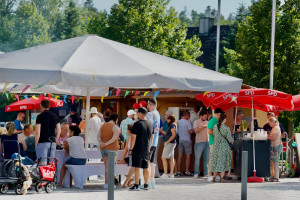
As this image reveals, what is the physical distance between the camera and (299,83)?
33938 millimetres

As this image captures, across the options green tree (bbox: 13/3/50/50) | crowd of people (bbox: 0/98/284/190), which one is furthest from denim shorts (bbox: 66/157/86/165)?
green tree (bbox: 13/3/50/50)

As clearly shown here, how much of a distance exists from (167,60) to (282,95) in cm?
407

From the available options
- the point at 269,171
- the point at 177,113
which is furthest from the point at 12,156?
the point at 177,113

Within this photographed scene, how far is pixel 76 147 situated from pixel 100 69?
245 cm

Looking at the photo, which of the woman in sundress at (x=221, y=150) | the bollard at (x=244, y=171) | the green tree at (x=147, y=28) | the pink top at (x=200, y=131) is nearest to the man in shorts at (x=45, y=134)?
the woman in sundress at (x=221, y=150)

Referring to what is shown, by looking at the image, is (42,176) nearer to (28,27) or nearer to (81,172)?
(81,172)

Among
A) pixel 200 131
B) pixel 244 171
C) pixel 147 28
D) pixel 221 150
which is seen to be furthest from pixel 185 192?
pixel 147 28

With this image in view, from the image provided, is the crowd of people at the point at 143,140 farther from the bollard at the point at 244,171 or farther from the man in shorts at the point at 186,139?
the bollard at the point at 244,171

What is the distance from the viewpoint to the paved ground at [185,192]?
1285 cm

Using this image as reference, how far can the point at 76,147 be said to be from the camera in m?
14.6

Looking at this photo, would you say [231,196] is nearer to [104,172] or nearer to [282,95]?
[104,172]

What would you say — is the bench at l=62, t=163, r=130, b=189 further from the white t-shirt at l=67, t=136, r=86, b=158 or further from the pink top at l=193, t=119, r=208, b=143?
the pink top at l=193, t=119, r=208, b=143

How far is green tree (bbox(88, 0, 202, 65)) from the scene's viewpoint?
151ft

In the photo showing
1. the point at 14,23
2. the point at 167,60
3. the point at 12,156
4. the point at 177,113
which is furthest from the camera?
the point at 14,23
